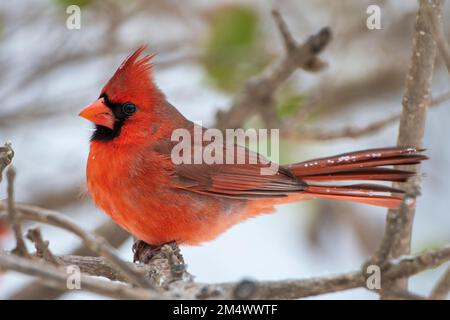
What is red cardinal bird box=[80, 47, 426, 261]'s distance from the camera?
281 cm

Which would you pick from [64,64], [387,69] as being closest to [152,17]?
[64,64]

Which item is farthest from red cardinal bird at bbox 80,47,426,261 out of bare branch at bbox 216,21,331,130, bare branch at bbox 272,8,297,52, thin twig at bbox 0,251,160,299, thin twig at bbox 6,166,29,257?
thin twig at bbox 0,251,160,299

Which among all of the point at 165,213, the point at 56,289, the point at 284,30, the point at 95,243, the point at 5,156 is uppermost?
the point at 284,30

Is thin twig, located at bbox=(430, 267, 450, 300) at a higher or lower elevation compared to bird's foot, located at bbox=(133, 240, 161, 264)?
lower

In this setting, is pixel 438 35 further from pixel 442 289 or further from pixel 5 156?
pixel 5 156

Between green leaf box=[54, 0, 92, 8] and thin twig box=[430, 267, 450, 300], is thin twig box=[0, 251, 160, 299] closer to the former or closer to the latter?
thin twig box=[430, 267, 450, 300]

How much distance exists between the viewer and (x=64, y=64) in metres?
3.98

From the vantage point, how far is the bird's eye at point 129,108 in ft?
9.88

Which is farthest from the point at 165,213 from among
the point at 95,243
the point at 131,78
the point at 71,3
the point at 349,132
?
the point at 71,3

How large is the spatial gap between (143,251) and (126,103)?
60 cm

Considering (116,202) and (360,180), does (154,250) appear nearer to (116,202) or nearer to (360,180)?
(116,202)

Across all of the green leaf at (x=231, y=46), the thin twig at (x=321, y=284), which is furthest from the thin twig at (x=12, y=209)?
the green leaf at (x=231, y=46)

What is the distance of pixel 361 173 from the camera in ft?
9.63
